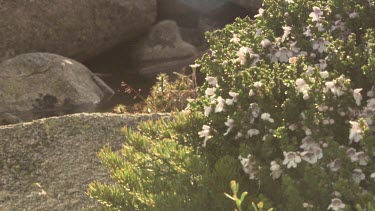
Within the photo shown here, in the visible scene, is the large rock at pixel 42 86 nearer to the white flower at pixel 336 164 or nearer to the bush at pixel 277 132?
the bush at pixel 277 132

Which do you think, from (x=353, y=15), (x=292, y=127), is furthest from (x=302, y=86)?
(x=353, y=15)

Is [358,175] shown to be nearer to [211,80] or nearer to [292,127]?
[292,127]

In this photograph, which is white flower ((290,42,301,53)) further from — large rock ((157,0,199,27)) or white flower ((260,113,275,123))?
large rock ((157,0,199,27))

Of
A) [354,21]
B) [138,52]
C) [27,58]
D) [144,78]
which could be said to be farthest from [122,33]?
[354,21]

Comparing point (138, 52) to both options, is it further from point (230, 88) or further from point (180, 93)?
point (230, 88)

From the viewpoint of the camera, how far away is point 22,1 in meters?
11.5

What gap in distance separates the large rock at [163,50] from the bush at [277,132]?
8569mm

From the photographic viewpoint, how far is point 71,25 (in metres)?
12.1

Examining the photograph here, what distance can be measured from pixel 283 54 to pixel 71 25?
8.50 m

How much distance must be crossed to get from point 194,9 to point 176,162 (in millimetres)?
10766

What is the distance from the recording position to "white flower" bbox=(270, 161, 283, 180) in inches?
126

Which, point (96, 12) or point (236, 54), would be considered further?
point (96, 12)

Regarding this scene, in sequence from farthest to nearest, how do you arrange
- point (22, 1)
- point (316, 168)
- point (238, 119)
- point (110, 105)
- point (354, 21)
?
point (22, 1) → point (110, 105) → point (354, 21) → point (238, 119) → point (316, 168)

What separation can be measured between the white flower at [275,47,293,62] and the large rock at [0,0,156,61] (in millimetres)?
8189
